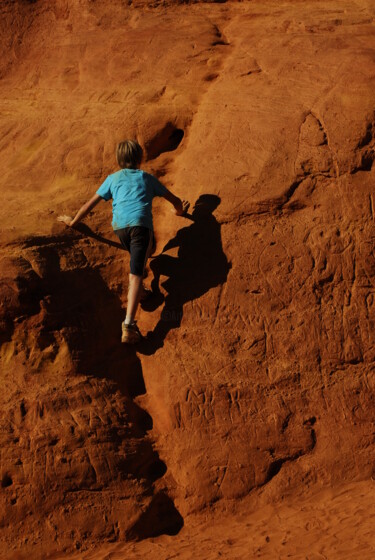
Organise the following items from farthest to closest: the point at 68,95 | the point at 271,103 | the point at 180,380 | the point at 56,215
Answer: the point at 68,95 → the point at 271,103 → the point at 56,215 → the point at 180,380

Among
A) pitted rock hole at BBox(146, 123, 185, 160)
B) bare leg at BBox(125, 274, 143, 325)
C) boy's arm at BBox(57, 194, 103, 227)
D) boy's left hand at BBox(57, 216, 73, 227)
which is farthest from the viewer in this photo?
pitted rock hole at BBox(146, 123, 185, 160)

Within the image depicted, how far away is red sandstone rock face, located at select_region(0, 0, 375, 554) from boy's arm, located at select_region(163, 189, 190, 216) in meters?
0.08

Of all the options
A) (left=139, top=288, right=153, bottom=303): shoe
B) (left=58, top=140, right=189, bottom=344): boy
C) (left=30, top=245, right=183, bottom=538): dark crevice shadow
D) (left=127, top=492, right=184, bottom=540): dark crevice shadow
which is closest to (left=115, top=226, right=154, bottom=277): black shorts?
(left=58, top=140, right=189, bottom=344): boy

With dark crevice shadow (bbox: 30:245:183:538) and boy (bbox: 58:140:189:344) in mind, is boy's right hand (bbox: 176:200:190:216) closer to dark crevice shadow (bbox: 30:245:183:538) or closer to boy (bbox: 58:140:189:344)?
boy (bbox: 58:140:189:344)

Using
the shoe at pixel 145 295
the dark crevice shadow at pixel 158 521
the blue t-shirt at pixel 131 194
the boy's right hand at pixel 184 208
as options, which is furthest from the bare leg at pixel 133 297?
the dark crevice shadow at pixel 158 521

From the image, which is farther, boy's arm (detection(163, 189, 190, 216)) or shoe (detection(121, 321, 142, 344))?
boy's arm (detection(163, 189, 190, 216))

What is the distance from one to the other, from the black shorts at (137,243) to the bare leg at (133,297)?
47 millimetres

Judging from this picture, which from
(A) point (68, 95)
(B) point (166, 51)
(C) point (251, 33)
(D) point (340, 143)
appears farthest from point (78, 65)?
(D) point (340, 143)

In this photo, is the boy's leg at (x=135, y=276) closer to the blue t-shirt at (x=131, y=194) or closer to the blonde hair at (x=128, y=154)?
the blue t-shirt at (x=131, y=194)

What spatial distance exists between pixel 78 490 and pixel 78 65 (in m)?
4.08

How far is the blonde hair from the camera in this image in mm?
6496

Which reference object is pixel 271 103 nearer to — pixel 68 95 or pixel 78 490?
pixel 68 95

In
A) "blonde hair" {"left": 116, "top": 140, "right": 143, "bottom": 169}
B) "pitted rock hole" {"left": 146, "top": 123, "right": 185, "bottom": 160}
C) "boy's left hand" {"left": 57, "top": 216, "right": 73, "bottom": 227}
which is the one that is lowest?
"boy's left hand" {"left": 57, "top": 216, "right": 73, "bottom": 227}

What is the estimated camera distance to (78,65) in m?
7.77
